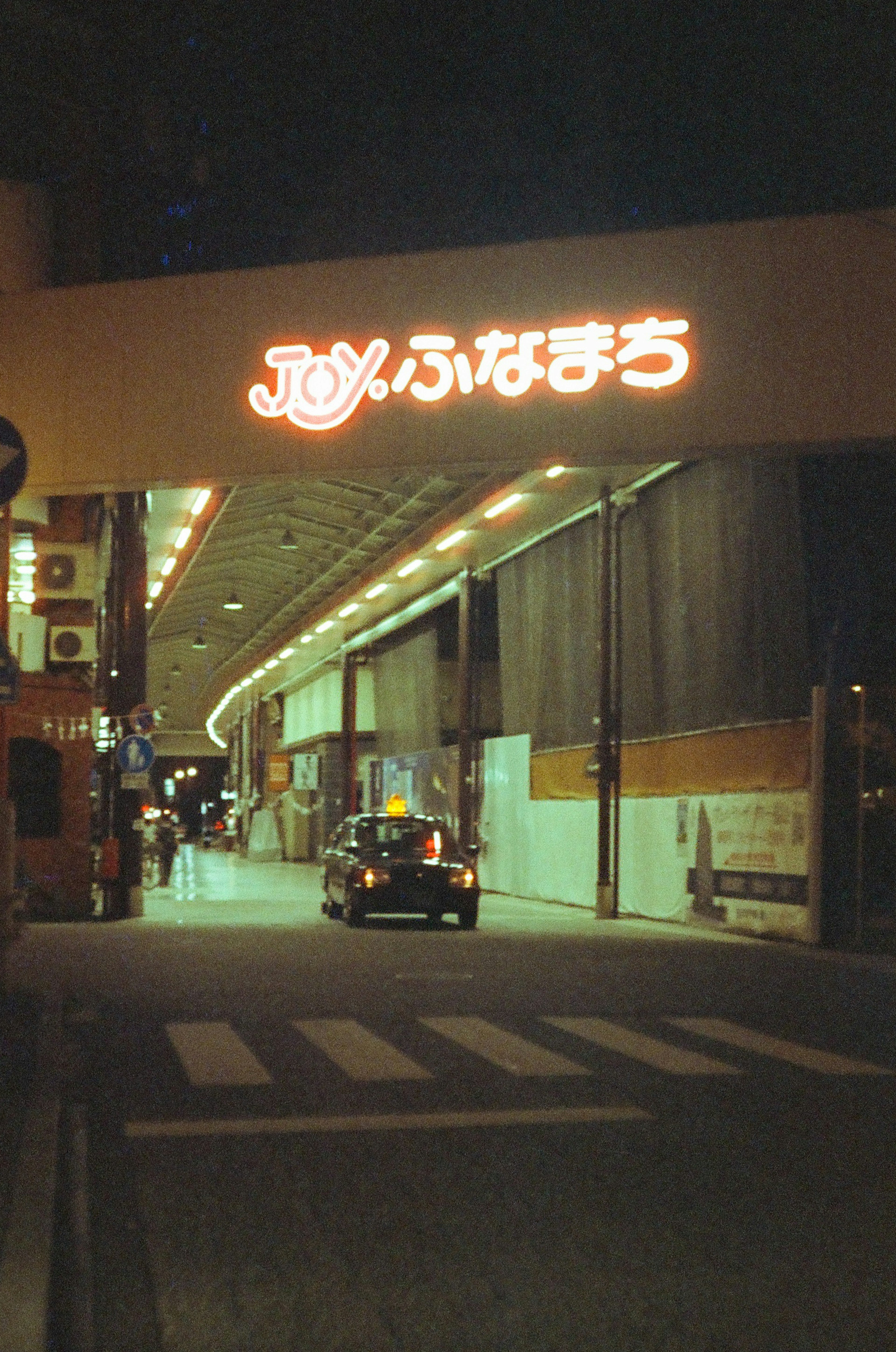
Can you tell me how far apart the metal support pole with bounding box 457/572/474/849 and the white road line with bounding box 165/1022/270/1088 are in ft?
87.1

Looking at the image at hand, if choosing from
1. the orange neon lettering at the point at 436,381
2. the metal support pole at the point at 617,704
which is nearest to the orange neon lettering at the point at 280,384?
the orange neon lettering at the point at 436,381

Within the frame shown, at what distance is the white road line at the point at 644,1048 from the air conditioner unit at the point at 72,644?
15879 millimetres

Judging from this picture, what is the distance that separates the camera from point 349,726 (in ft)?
182

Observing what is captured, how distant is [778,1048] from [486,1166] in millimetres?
4995

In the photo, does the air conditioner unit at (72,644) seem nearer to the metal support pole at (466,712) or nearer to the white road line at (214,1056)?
the metal support pole at (466,712)

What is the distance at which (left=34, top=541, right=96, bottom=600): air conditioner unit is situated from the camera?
27500 millimetres

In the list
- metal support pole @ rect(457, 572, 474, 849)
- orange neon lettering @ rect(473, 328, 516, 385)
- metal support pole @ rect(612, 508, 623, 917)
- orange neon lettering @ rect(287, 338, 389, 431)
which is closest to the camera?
orange neon lettering @ rect(473, 328, 516, 385)

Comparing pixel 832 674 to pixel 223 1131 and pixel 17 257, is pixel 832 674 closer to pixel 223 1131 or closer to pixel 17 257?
pixel 17 257

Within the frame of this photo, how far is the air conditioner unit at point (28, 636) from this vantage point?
27.6 meters

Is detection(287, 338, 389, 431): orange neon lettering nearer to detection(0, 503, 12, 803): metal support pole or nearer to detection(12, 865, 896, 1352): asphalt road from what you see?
detection(0, 503, 12, 803): metal support pole

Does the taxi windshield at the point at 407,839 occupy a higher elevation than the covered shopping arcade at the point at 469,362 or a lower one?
lower

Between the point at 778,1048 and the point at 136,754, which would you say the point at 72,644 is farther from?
the point at 778,1048

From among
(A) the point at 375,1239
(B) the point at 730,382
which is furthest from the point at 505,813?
(A) the point at 375,1239

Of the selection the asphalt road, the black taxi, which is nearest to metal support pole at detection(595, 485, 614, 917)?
the black taxi
